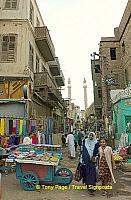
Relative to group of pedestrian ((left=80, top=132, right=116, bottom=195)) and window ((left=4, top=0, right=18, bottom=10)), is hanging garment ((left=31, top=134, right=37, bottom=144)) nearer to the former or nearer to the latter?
group of pedestrian ((left=80, top=132, right=116, bottom=195))

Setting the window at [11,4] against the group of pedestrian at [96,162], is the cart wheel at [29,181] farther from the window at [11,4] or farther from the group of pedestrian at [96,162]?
the window at [11,4]

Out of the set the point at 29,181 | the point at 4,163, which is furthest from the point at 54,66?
the point at 29,181

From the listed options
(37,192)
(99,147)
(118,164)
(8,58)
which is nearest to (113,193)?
(99,147)

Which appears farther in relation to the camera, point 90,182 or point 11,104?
point 11,104

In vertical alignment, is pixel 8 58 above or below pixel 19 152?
above

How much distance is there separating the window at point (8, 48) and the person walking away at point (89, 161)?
9918 mm

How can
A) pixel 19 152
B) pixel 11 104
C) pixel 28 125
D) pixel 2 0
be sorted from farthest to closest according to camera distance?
pixel 2 0, pixel 11 104, pixel 28 125, pixel 19 152

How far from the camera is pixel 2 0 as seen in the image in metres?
17.0

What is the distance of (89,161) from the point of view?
23.0 feet

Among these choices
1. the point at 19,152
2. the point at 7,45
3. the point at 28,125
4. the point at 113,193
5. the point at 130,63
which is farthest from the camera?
the point at 130,63

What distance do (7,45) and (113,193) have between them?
11828mm

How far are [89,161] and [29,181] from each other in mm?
1748

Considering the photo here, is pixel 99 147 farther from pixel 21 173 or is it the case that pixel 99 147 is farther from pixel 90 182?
pixel 21 173

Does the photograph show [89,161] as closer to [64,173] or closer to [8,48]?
[64,173]
